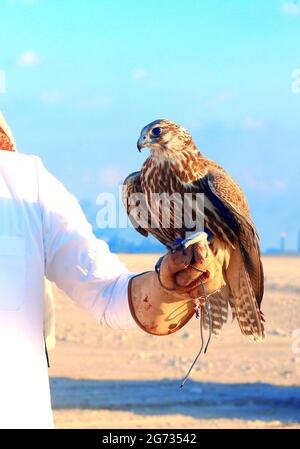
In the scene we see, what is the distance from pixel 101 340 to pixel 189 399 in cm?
488

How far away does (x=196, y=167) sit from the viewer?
398 centimetres

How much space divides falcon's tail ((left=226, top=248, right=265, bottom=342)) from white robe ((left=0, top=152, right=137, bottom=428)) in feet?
2.17

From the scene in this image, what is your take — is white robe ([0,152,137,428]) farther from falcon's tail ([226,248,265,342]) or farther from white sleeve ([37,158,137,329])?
falcon's tail ([226,248,265,342])

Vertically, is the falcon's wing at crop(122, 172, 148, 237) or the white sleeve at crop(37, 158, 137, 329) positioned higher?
the falcon's wing at crop(122, 172, 148, 237)

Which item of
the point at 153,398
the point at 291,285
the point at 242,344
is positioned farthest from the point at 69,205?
the point at 291,285

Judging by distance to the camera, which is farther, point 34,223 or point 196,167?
point 196,167

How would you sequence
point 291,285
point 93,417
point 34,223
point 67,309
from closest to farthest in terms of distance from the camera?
1. point 34,223
2. point 93,417
3. point 67,309
4. point 291,285

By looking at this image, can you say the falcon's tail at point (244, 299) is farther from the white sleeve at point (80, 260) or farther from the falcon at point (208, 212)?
the white sleeve at point (80, 260)

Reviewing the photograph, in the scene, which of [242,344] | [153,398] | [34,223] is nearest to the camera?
[34,223]

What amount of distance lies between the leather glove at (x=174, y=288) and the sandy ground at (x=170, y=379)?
288 inches

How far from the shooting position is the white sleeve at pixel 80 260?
3.11 m

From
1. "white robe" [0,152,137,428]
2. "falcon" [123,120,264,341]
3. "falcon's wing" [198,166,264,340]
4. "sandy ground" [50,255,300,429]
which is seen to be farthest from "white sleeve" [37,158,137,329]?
"sandy ground" [50,255,300,429]

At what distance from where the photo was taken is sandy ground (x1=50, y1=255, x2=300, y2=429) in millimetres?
11281
